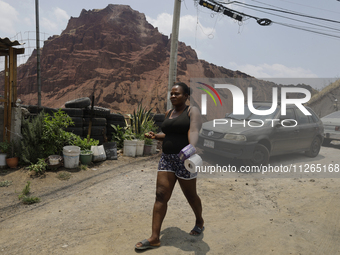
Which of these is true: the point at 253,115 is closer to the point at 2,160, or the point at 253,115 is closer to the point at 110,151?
the point at 110,151

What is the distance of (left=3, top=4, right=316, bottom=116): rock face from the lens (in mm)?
41188

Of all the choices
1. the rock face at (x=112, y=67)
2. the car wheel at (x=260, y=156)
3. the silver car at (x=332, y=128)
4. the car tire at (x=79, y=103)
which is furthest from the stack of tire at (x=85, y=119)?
the rock face at (x=112, y=67)

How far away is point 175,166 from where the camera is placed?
9.18ft

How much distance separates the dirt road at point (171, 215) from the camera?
2928 mm

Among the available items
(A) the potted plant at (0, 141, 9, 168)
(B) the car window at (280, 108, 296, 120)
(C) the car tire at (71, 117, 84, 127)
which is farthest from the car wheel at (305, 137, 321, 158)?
(A) the potted plant at (0, 141, 9, 168)

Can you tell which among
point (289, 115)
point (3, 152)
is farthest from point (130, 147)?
point (289, 115)

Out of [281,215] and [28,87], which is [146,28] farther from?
[281,215]

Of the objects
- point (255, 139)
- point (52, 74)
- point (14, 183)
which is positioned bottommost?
point (14, 183)

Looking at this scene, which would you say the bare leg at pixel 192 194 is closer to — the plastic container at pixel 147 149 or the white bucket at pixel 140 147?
the white bucket at pixel 140 147

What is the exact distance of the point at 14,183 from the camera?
5.43 m

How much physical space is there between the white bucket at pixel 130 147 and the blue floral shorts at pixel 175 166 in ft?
17.1

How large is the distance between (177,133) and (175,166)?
0.37 m

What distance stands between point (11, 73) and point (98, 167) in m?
3.32

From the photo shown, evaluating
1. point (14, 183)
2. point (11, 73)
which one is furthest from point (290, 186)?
point (11, 73)
